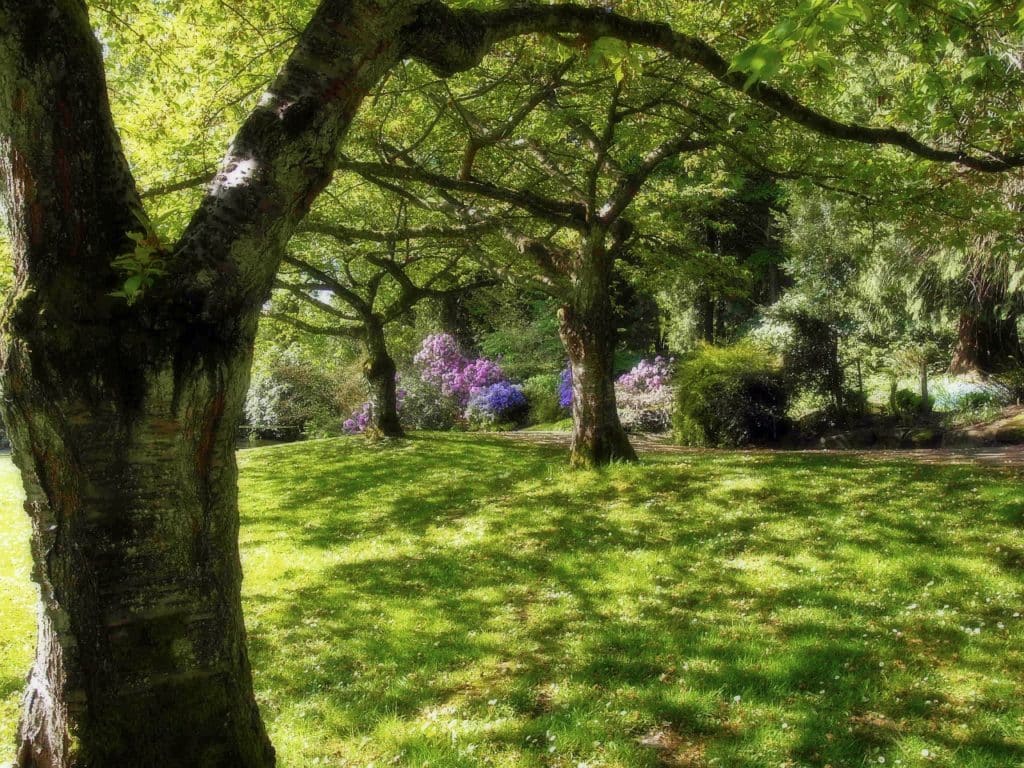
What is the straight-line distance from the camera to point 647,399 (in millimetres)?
22547

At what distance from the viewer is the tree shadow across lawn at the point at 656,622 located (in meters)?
4.71

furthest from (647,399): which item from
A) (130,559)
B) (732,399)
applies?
(130,559)

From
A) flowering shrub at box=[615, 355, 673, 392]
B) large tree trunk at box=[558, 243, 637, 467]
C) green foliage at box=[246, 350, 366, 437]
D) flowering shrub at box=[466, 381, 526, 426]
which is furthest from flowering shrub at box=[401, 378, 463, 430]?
large tree trunk at box=[558, 243, 637, 467]

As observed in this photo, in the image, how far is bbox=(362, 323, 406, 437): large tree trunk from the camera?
18516 millimetres

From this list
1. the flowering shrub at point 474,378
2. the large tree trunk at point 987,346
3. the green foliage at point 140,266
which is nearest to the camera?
the green foliage at point 140,266

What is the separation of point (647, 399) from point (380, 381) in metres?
8.36

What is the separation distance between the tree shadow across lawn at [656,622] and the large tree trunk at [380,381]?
6.99 meters

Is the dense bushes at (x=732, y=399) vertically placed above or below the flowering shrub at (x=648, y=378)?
below

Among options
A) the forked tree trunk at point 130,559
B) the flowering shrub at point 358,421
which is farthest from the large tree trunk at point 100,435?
the flowering shrub at point 358,421

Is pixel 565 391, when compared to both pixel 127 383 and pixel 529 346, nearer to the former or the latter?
pixel 529 346

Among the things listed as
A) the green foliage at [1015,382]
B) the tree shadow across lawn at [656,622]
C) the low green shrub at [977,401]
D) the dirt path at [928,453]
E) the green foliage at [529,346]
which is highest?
the green foliage at [529,346]

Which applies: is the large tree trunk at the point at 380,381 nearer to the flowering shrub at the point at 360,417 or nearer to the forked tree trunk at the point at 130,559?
the flowering shrub at the point at 360,417

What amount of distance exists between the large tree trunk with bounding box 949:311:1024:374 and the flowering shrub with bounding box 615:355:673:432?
8.00 meters

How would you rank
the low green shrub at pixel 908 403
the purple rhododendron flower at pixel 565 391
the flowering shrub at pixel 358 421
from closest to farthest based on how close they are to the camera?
1. the low green shrub at pixel 908 403
2. the purple rhododendron flower at pixel 565 391
3. the flowering shrub at pixel 358 421
